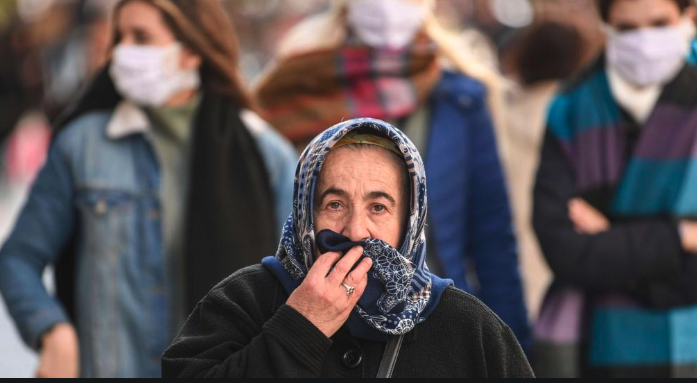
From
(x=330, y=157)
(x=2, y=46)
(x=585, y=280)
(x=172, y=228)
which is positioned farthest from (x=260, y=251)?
(x=2, y=46)

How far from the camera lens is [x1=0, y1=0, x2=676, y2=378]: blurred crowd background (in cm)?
909

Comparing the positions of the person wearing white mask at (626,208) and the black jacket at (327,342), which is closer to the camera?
the black jacket at (327,342)

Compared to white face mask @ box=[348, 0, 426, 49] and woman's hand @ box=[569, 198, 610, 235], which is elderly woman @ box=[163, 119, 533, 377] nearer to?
woman's hand @ box=[569, 198, 610, 235]

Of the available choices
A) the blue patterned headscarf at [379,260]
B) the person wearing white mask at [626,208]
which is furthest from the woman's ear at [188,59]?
the blue patterned headscarf at [379,260]

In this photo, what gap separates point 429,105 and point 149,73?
121cm

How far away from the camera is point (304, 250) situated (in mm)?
3975

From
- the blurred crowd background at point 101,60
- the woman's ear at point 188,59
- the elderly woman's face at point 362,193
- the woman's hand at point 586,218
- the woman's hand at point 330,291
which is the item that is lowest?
the blurred crowd background at point 101,60

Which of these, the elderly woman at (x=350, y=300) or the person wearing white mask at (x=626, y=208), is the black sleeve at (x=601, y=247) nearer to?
the person wearing white mask at (x=626, y=208)

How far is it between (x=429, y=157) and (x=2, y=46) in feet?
50.4

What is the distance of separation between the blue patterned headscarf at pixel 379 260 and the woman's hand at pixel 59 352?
6.94ft

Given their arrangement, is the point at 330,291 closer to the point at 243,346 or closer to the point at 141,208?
the point at 243,346

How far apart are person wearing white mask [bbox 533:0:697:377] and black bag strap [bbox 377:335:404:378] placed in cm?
257

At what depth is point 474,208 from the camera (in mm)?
6660

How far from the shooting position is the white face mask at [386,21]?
699 cm
